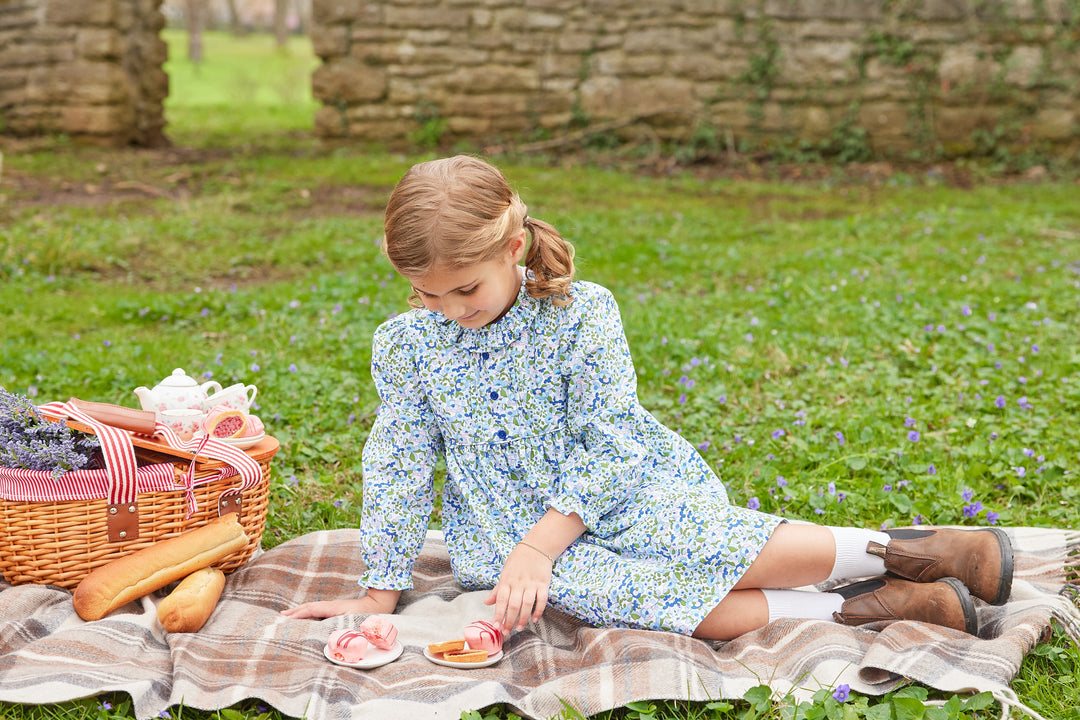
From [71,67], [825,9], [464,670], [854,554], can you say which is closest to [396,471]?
[464,670]

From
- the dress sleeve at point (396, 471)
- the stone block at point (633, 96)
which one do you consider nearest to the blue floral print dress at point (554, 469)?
the dress sleeve at point (396, 471)

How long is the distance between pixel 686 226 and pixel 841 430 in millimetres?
4026

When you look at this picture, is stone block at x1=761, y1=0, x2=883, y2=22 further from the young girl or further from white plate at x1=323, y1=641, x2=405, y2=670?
white plate at x1=323, y1=641, x2=405, y2=670

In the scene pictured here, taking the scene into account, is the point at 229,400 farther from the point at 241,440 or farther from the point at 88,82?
the point at 88,82

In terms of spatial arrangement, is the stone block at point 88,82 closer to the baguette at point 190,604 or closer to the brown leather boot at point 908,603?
the baguette at point 190,604

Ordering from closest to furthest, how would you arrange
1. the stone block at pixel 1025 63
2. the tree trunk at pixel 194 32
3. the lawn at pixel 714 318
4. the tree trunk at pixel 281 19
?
1. the lawn at pixel 714 318
2. the stone block at pixel 1025 63
3. the tree trunk at pixel 194 32
4. the tree trunk at pixel 281 19

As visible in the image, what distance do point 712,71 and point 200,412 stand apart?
28.7 feet

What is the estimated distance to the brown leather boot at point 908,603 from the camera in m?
2.29

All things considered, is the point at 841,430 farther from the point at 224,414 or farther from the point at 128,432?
the point at 128,432

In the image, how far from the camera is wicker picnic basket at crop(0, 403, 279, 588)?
7.93 ft

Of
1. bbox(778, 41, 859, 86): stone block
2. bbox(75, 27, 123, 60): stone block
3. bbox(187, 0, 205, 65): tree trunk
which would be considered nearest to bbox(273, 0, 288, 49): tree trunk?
bbox(187, 0, 205, 65): tree trunk

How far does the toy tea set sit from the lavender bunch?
0.24 m

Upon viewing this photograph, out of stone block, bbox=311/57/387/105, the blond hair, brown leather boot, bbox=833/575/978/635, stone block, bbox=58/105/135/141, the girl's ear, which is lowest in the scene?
brown leather boot, bbox=833/575/978/635

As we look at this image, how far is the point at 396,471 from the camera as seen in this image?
2578 mm
